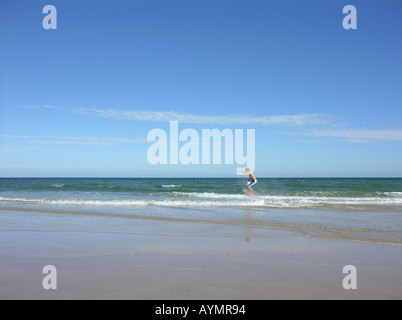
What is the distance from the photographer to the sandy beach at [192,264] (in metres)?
4.20

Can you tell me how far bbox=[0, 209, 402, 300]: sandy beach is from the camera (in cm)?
420

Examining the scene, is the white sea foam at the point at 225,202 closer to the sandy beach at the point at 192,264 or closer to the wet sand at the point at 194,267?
the sandy beach at the point at 192,264

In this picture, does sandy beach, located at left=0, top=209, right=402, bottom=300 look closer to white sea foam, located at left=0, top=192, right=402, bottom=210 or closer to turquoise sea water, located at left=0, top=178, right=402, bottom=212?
white sea foam, located at left=0, top=192, right=402, bottom=210

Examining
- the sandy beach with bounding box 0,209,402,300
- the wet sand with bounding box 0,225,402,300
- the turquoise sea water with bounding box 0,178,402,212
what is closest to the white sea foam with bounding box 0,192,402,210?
the turquoise sea water with bounding box 0,178,402,212

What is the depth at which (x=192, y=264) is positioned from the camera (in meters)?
5.48

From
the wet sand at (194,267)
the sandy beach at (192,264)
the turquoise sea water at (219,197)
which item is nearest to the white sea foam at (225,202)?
the turquoise sea water at (219,197)

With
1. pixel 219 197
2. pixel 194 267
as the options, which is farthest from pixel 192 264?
pixel 219 197

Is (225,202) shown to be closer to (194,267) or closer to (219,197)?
(219,197)

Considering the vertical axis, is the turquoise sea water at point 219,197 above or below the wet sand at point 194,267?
below

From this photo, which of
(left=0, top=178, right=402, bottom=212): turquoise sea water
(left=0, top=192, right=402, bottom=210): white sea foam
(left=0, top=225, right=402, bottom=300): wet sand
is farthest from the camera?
(left=0, top=178, right=402, bottom=212): turquoise sea water

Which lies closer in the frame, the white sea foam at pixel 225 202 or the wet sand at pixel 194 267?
the wet sand at pixel 194 267

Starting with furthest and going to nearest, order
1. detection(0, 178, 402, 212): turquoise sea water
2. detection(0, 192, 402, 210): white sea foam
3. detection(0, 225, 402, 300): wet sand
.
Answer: detection(0, 178, 402, 212): turquoise sea water, detection(0, 192, 402, 210): white sea foam, detection(0, 225, 402, 300): wet sand

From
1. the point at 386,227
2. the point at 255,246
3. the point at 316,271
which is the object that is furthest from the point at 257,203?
the point at 316,271

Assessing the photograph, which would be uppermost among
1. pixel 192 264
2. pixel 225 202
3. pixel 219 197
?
pixel 192 264
